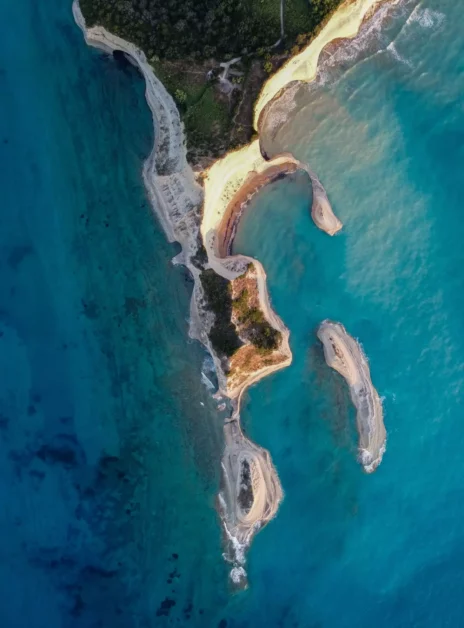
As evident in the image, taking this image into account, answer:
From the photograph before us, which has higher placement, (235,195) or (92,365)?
(235,195)

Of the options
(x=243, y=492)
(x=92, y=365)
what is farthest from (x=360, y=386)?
(x=92, y=365)

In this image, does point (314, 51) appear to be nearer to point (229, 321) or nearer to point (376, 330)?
point (229, 321)

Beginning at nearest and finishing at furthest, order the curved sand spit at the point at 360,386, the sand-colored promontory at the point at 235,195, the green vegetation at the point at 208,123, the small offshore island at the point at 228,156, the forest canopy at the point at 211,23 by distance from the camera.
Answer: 1. the forest canopy at the point at 211,23
2. the small offshore island at the point at 228,156
3. the green vegetation at the point at 208,123
4. the sand-colored promontory at the point at 235,195
5. the curved sand spit at the point at 360,386

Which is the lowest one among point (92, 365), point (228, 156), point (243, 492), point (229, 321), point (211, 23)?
point (92, 365)

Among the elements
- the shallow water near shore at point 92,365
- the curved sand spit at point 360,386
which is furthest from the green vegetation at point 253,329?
the shallow water near shore at point 92,365

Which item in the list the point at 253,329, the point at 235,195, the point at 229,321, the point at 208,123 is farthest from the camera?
the point at 235,195

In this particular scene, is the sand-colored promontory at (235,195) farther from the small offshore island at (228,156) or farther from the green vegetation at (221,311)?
the green vegetation at (221,311)
